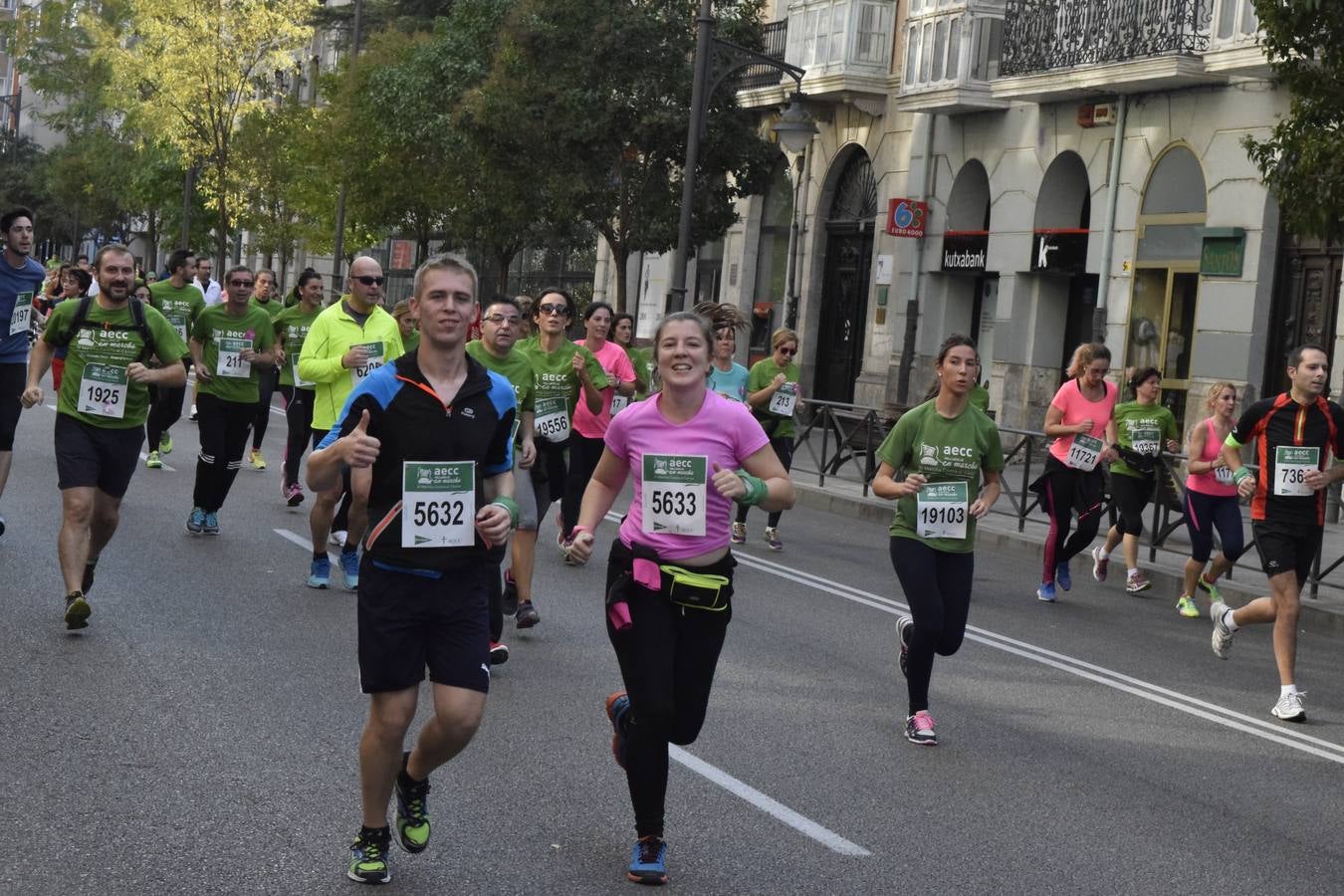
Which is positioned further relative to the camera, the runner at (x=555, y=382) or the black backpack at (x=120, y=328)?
the runner at (x=555, y=382)

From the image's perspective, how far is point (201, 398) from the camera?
1331 centimetres

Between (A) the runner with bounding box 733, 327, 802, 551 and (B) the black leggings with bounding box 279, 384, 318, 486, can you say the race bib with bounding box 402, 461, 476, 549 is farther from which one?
(B) the black leggings with bounding box 279, 384, 318, 486

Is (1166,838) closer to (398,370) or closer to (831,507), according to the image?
(398,370)

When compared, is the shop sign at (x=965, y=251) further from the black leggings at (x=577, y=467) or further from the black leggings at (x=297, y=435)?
the black leggings at (x=577, y=467)

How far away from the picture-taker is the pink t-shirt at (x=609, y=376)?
1248 centimetres

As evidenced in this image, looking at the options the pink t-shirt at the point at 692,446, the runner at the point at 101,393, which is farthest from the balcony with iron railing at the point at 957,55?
the pink t-shirt at the point at 692,446

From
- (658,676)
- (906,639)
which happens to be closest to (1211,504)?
(906,639)

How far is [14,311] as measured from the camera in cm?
1120

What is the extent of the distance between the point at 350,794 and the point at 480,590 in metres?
1.21

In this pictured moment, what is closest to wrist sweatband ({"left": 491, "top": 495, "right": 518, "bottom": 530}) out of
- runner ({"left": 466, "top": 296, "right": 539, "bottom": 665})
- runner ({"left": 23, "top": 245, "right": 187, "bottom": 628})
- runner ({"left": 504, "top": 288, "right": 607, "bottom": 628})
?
runner ({"left": 466, "top": 296, "right": 539, "bottom": 665})

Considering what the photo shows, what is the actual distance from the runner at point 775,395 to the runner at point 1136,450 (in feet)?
8.73

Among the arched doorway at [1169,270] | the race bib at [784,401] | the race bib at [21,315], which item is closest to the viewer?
the race bib at [21,315]

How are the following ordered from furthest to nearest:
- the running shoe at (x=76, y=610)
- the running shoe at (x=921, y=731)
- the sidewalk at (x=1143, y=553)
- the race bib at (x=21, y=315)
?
the sidewalk at (x=1143, y=553)
the race bib at (x=21, y=315)
the running shoe at (x=76, y=610)
the running shoe at (x=921, y=731)

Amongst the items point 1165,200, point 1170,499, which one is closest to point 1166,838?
point 1170,499
